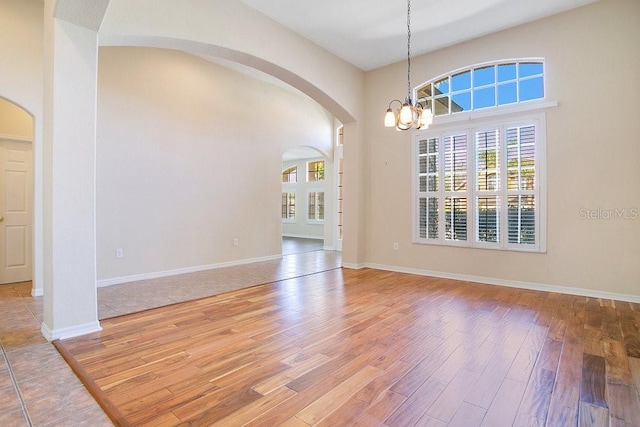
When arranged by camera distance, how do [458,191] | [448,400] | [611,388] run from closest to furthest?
1. [448,400]
2. [611,388]
3. [458,191]

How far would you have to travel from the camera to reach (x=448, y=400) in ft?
6.42

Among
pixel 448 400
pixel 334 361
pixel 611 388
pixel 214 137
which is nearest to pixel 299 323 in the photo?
pixel 334 361

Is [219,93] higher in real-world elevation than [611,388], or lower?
higher

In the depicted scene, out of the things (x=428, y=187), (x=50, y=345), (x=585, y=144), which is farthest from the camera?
(x=428, y=187)

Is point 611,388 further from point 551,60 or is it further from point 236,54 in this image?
point 236,54

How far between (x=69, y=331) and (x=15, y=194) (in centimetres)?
359

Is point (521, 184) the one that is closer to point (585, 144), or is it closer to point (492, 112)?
point (585, 144)

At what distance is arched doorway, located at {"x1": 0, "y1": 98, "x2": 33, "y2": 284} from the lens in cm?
496

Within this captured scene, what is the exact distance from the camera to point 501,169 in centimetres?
488

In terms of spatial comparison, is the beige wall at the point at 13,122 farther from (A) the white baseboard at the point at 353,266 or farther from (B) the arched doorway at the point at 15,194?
(A) the white baseboard at the point at 353,266

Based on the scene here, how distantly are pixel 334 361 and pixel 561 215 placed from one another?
392 centimetres

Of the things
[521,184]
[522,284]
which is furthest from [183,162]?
[522,284]

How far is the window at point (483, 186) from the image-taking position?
15.3 ft

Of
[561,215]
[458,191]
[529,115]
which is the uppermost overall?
[529,115]
